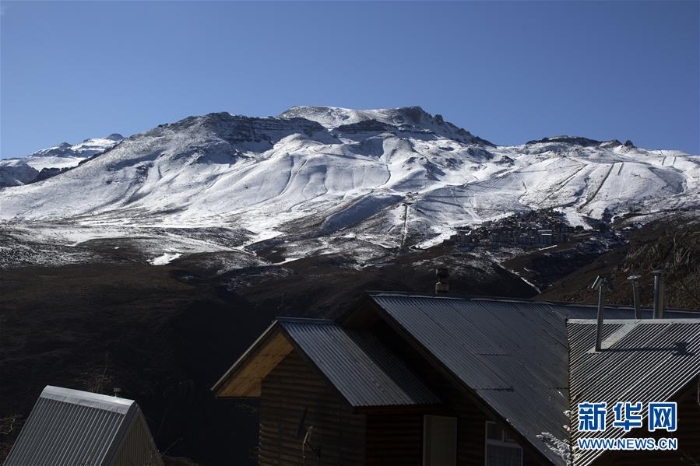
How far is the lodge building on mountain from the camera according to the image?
14.0m

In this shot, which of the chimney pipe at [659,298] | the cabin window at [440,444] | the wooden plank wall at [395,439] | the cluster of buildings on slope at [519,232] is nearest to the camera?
the wooden plank wall at [395,439]

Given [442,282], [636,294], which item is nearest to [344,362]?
[442,282]

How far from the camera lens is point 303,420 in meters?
16.3

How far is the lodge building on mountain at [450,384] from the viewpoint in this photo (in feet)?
45.9

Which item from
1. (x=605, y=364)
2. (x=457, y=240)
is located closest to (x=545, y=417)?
(x=605, y=364)

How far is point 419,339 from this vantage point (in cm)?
1557

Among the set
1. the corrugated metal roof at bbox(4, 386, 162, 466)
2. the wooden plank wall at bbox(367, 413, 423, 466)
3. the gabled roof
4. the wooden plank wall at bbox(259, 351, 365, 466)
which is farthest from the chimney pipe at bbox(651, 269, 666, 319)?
the corrugated metal roof at bbox(4, 386, 162, 466)

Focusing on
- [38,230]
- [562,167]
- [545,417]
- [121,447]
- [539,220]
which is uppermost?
[562,167]


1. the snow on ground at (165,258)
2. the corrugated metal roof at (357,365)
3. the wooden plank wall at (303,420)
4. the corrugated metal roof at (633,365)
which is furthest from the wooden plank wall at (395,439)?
the snow on ground at (165,258)

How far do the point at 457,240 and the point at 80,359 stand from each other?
229 ft

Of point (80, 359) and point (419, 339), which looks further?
point (80, 359)

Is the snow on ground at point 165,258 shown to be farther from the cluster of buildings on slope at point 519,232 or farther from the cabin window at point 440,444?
the cabin window at point 440,444

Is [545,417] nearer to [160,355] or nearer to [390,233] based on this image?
[160,355]

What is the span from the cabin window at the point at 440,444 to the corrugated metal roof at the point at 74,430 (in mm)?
4998
